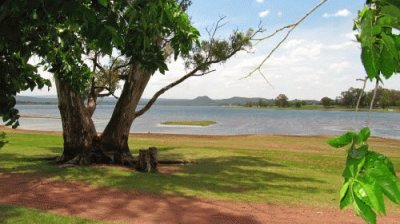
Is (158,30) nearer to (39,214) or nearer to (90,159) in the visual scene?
(39,214)

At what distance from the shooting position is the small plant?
899 millimetres

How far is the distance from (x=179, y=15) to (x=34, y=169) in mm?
11253

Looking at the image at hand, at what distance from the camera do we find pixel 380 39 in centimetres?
99

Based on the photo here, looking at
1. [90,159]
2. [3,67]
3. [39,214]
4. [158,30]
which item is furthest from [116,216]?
[90,159]

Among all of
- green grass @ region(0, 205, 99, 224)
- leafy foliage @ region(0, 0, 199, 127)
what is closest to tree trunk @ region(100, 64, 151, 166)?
green grass @ region(0, 205, 99, 224)

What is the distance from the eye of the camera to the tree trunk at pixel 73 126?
17016 mm

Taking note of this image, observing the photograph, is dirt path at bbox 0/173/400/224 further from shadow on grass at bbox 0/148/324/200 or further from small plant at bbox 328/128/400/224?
small plant at bbox 328/128/400/224

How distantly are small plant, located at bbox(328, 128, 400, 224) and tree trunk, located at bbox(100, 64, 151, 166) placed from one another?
55.2 feet

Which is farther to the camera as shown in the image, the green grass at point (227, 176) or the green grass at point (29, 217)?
the green grass at point (227, 176)

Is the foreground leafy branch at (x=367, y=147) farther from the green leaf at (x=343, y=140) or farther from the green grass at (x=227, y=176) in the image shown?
the green grass at (x=227, y=176)

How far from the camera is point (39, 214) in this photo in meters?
9.07

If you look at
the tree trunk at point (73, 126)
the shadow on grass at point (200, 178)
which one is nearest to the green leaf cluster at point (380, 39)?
the shadow on grass at point (200, 178)

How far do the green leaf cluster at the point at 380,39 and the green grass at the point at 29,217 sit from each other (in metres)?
8.50

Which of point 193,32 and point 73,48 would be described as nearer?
point 193,32
